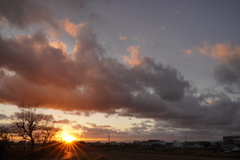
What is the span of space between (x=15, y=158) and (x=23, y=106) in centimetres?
1430

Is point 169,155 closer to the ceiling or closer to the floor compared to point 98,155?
closer to the floor

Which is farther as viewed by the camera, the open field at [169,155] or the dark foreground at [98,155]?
the open field at [169,155]

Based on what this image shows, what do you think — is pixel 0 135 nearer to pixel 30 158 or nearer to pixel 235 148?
pixel 30 158

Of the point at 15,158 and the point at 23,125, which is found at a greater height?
the point at 23,125

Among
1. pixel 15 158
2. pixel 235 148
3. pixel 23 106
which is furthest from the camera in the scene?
pixel 235 148

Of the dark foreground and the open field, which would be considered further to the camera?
the open field

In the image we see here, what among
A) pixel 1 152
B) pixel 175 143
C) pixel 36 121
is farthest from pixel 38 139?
pixel 175 143

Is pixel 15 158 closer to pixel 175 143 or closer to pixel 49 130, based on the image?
pixel 49 130

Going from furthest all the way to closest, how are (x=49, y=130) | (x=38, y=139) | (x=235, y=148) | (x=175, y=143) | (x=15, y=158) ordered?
(x=175, y=143) → (x=235, y=148) → (x=49, y=130) → (x=38, y=139) → (x=15, y=158)

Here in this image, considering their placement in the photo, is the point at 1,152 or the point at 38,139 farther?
the point at 38,139

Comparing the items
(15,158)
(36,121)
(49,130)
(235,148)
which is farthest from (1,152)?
(235,148)

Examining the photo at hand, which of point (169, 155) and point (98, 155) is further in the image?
point (169, 155)

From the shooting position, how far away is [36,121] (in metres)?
52.1

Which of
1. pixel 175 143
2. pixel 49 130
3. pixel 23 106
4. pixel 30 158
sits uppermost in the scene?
pixel 23 106
